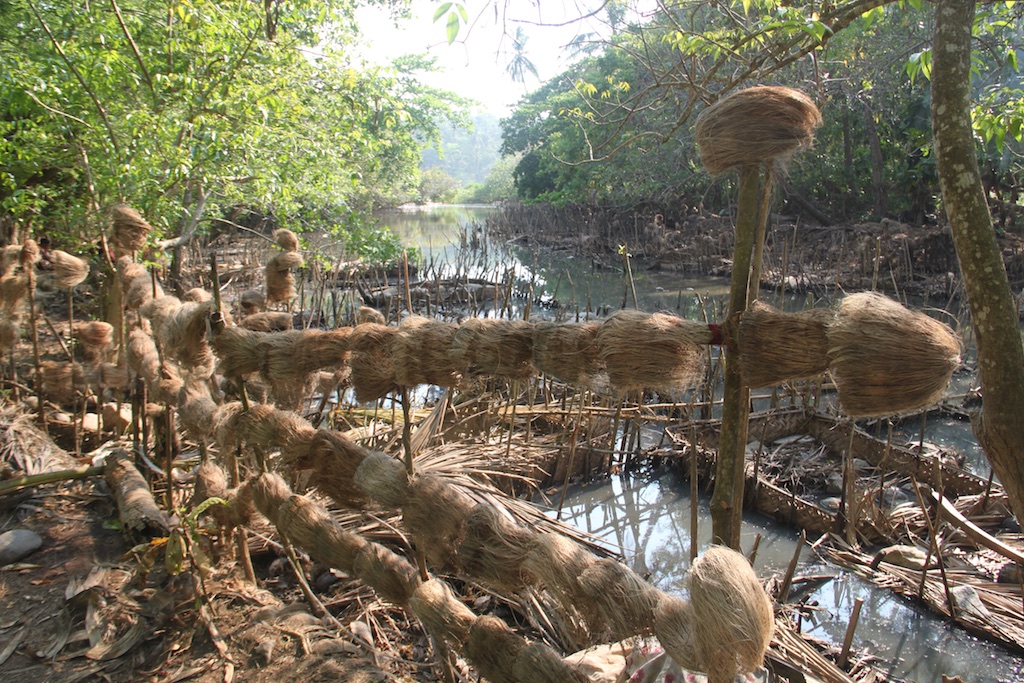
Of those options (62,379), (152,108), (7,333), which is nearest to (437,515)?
(7,333)

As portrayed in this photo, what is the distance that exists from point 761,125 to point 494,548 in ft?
3.18

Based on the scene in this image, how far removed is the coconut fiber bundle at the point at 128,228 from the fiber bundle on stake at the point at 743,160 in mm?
2027

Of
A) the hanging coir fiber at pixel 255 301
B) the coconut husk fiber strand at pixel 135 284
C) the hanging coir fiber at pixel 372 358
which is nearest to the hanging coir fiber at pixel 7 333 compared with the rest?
the coconut husk fiber strand at pixel 135 284

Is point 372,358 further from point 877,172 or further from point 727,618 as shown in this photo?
point 877,172

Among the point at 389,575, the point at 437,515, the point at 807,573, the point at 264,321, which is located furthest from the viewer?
the point at 807,573

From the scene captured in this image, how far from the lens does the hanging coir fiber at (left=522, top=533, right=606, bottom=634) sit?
123cm

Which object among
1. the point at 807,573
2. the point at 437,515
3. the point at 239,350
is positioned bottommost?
the point at 807,573

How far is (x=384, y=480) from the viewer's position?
1.60 m

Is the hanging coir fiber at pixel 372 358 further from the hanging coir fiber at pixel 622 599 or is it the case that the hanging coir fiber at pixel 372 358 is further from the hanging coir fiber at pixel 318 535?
the hanging coir fiber at pixel 622 599

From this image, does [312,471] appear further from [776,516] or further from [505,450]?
[776,516]

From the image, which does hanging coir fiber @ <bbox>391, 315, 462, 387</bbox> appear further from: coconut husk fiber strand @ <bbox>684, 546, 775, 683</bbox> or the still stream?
the still stream

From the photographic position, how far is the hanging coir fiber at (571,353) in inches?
51.0

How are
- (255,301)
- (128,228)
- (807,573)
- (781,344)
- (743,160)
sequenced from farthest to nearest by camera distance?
(807,573)
(255,301)
(128,228)
(743,160)
(781,344)

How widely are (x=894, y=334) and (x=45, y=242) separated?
6404mm
